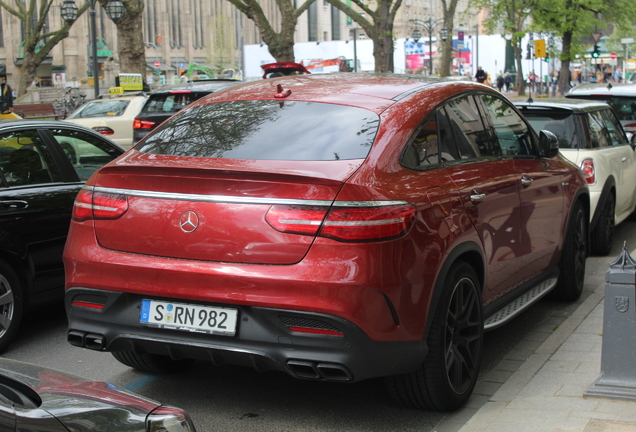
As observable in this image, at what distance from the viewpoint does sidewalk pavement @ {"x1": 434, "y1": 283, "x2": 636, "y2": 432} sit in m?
3.88

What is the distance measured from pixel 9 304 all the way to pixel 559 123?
561 cm

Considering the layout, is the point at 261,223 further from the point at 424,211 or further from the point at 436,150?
the point at 436,150

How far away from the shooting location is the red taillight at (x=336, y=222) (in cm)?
364

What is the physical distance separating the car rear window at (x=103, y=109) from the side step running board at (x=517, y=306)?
14.1 metres

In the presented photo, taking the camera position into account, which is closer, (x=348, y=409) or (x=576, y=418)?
(x=576, y=418)

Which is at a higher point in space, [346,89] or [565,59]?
[565,59]

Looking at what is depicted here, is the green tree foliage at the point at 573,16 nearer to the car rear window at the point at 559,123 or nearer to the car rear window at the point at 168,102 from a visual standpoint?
the car rear window at the point at 168,102

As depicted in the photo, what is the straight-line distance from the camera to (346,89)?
15.2 ft

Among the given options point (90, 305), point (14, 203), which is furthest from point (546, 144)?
point (14, 203)

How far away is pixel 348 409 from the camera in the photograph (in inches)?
176

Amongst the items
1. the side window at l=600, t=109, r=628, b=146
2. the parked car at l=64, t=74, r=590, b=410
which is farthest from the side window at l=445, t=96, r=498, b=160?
the side window at l=600, t=109, r=628, b=146

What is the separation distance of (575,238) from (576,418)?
287 cm

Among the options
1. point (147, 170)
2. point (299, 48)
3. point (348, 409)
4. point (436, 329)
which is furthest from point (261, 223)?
point (299, 48)

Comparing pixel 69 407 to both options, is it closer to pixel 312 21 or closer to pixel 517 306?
pixel 517 306
